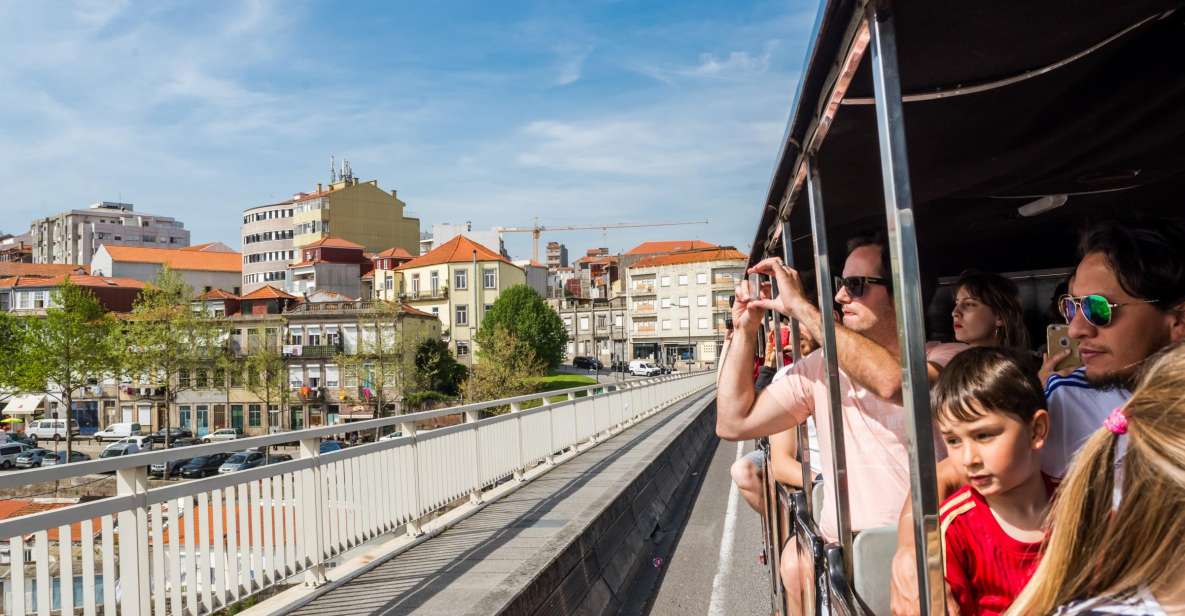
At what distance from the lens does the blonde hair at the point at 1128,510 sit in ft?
4.06

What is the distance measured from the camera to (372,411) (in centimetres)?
7562

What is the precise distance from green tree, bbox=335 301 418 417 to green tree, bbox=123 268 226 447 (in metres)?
11.1

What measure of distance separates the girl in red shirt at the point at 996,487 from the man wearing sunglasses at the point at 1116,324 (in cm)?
10

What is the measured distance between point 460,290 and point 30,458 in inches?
1710

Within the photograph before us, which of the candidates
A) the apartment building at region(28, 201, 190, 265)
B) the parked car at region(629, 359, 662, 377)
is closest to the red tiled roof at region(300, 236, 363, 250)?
the parked car at region(629, 359, 662, 377)

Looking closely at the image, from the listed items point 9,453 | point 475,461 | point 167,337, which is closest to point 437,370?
point 167,337

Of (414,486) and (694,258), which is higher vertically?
(694,258)

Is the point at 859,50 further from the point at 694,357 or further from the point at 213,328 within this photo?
the point at 694,357

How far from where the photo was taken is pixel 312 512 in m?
6.46

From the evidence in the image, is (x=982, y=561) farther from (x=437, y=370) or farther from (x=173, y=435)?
(x=173, y=435)

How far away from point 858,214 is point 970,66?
9.74 ft

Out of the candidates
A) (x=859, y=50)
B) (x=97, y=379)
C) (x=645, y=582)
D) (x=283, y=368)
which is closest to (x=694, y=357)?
(x=283, y=368)

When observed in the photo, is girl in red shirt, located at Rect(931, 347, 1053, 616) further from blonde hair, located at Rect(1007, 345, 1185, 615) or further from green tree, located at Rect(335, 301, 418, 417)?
green tree, located at Rect(335, 301, 418, 417)

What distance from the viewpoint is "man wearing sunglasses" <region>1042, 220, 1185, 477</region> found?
98.1 inches
